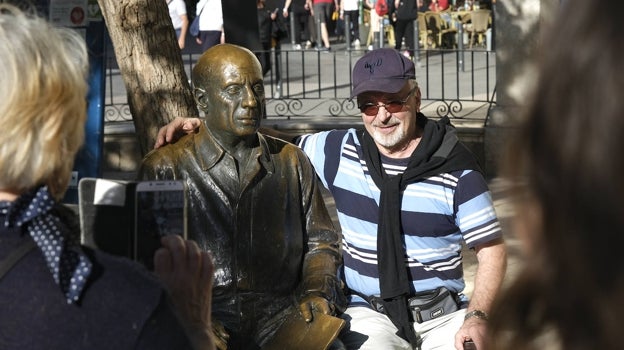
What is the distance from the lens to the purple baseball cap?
13.2ft

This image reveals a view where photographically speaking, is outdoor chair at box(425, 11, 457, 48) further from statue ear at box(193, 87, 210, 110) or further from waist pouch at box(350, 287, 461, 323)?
statue ear at box(193, 87, 210, 110)

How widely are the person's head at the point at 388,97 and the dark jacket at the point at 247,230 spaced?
582 mm

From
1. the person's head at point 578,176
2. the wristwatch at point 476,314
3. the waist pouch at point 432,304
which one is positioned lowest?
the waist pouch at point 432,304

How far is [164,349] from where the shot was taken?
1.81 metres

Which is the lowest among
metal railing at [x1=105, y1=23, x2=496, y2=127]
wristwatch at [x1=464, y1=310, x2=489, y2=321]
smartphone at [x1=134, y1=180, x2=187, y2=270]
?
metal railing at [x1=105, y1=23, x2=496, y2=127]

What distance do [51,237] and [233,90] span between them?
1720 millimetres

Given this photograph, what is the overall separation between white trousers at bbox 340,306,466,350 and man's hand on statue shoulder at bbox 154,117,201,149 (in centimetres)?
89

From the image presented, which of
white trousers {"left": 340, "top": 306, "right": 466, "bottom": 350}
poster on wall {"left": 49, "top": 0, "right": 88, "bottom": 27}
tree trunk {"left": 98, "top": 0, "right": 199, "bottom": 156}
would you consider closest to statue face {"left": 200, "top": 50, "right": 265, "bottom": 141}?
white trousers {"left": 340, "top": 306, "right": 466, "bottom": 350}

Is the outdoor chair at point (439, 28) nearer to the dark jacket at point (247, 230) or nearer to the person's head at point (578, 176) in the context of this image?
the dark jacket at point (247, 230)

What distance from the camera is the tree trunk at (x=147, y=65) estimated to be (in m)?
4.89

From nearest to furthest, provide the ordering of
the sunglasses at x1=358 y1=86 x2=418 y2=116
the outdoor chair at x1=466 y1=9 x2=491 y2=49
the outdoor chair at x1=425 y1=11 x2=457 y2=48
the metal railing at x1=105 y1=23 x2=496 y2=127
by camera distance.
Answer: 1. the sunglasses at x1=358 y1=86 x2=418 y2=116
2. the metal railing at x1=105 y1=23 x2=496 y2=127
3. the outdoor chair at x1=466 y1=9 x2=491 y2=49
4. the outdoor chair at x1=425 y1=11 x2=457 y2=48

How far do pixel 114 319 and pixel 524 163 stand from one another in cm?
82

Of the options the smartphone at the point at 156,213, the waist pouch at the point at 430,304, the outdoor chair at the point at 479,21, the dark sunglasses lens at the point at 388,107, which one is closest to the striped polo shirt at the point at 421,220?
the waist pouch at the point at 430,304

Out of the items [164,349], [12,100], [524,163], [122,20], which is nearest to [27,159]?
[12,100]
